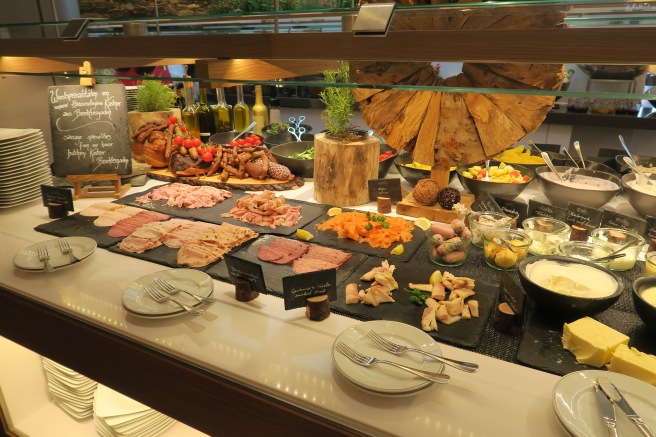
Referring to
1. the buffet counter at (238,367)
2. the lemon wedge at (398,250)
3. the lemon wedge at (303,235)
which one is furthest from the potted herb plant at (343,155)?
the buffet counter at (238,367)

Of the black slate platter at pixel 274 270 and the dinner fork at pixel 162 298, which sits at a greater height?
the dinner fork at pixel 162 298

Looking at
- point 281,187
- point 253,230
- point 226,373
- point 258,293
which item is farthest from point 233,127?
point 226,373

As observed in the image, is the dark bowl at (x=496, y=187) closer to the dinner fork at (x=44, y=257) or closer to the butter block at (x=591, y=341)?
the butter block at (x=591, y=341)

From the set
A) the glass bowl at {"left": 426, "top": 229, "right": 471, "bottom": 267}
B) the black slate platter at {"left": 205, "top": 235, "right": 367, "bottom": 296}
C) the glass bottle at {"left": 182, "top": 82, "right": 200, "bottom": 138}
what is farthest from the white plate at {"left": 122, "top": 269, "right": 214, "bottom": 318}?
the glass bottle at {"left": 182, "top": 82, "right": 200, "bottom": 138}

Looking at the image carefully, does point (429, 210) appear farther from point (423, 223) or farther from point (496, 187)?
point (496, 187)

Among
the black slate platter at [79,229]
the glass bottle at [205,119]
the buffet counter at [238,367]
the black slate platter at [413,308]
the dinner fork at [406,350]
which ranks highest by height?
the glass bottle at [205,119]

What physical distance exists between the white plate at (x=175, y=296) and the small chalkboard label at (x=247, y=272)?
92mm

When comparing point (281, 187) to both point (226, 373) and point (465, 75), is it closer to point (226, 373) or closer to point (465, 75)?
point (465, 75)

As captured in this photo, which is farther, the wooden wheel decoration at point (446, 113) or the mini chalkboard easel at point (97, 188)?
the mini chalkboard easel at point (97, 188)

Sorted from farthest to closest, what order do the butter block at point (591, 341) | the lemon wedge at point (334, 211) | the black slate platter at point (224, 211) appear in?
1. the lemon wedge at point (334, 211)
2. the black slate platter at point (224, 211)
3. the butter block at point (591, 341)

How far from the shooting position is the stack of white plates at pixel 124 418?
1625 millimetres

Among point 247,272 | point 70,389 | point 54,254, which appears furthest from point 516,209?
point 70,389

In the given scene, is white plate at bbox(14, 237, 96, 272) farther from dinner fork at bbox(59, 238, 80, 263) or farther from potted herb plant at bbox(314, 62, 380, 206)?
potted herb plant at bbox(314, 62, 380, 206)

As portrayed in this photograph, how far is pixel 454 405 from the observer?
1044 millimetres
